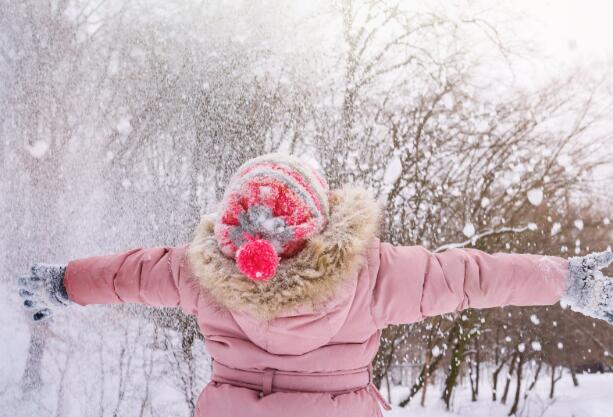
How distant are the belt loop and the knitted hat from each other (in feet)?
0.98

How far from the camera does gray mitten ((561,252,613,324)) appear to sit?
1.26 m

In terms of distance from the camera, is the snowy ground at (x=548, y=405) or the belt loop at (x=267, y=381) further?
the snowy ground at (x=548, y=405)

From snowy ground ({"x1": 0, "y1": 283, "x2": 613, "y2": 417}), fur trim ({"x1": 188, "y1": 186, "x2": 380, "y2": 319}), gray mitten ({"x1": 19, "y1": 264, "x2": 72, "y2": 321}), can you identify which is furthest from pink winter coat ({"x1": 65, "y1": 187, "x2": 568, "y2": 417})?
snowy ground ({"x1": 0, "y1": 283, "x2": 613, "y2": 417})

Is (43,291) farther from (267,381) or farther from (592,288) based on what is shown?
(592,288)

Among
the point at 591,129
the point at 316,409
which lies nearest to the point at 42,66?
the point at 316,409

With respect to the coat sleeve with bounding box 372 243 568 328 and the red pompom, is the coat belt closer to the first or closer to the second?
the coat sleeve with bounding box 372 243 568 328

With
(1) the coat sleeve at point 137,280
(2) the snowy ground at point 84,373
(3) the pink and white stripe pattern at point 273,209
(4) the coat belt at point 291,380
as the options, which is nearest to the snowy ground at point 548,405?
(2) the snowy ground at point 84,373

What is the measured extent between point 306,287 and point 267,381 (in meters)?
0.31

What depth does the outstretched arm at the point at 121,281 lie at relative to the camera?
1391mm

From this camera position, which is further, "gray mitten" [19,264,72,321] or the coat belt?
"gray mitten" [19,264,72,321]

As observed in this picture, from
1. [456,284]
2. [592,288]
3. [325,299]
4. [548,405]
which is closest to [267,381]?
[325,299]

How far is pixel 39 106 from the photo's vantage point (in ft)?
10.1

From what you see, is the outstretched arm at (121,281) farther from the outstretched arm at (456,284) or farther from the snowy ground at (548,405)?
the snowy ground at (548,405)

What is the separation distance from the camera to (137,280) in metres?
1.39
